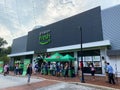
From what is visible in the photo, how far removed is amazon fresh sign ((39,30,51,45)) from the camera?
2702 centimetres

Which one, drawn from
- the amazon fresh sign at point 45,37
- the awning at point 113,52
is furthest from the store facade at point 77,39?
the awning at point 113,52

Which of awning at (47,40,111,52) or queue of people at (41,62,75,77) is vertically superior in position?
awning at (47,40,111,52)

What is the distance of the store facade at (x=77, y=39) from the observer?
1880cm

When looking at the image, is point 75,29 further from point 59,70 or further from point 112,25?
point 59,70

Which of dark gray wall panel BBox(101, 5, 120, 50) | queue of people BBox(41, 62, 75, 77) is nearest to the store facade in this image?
dark gray wall panel BBox(101, 5, 120, 50)

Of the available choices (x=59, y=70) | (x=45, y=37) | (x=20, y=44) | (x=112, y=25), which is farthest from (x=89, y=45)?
(x=20, y=44)

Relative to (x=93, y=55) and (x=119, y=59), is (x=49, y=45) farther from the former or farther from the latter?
A: (x=119, y=59)

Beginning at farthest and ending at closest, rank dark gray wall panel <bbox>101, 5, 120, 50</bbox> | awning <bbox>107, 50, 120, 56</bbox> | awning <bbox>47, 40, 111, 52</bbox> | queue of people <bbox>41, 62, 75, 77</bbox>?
queue of people <bbox>41, 62, 75, 77</bbox> < dark gray wall panel <bbox>101, 5, 120, 50</bbox> < awning <bbox>47, 40, 111, 52</bbox> < awning <bbox>107, 50, 120, 56</bbox>

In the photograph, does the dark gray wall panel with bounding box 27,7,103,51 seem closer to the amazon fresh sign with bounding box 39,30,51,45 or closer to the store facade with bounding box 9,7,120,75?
the store facade with bounding box 9,7,120,75

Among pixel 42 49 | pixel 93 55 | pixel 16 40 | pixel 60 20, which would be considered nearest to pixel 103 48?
pixel 93 55

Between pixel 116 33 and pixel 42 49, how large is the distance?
14.2m

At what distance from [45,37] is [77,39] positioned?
8.08 m

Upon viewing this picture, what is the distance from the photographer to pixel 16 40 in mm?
38719

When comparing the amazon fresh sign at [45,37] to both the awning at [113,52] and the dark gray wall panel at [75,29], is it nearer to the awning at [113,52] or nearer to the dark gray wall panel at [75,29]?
the dark gray wall panel at [75,29]
